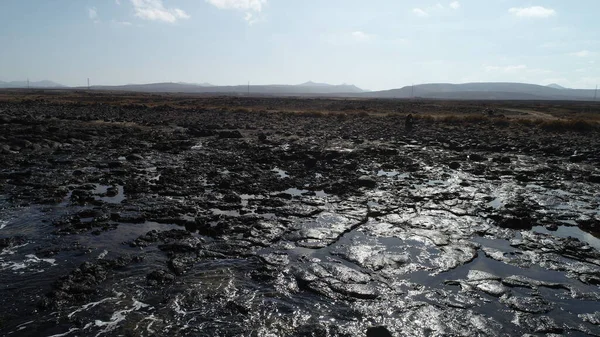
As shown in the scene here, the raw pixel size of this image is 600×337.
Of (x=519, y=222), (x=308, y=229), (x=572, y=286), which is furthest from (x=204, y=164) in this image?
(x=572, y=286)

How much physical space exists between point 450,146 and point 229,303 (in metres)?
23.5

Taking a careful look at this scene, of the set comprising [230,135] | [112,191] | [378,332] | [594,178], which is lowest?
[378,332]

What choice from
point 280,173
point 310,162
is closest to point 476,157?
point 310,162

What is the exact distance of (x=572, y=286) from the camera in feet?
26.7

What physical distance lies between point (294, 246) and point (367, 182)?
714cm

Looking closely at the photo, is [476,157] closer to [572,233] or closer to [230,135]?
[572,233]

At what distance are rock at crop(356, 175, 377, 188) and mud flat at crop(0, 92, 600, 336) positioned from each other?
0.53ft

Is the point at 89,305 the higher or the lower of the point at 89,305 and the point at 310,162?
the lower

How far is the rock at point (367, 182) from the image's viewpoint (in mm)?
16062

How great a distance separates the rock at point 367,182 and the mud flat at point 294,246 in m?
0.16

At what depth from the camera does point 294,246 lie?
995cm

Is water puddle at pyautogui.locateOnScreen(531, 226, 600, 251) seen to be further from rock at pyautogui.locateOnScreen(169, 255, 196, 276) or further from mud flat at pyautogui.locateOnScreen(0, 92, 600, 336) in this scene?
rock at pyautogui.locateOnScreen(169, 255, 196, 276)

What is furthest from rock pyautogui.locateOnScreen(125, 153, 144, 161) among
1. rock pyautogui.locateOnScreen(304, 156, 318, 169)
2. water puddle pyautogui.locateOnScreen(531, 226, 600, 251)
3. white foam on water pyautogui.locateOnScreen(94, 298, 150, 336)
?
water puddle pyautogui.locateOnScreen(531, 226, 600, 251)

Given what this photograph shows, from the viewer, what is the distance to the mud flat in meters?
6.80
